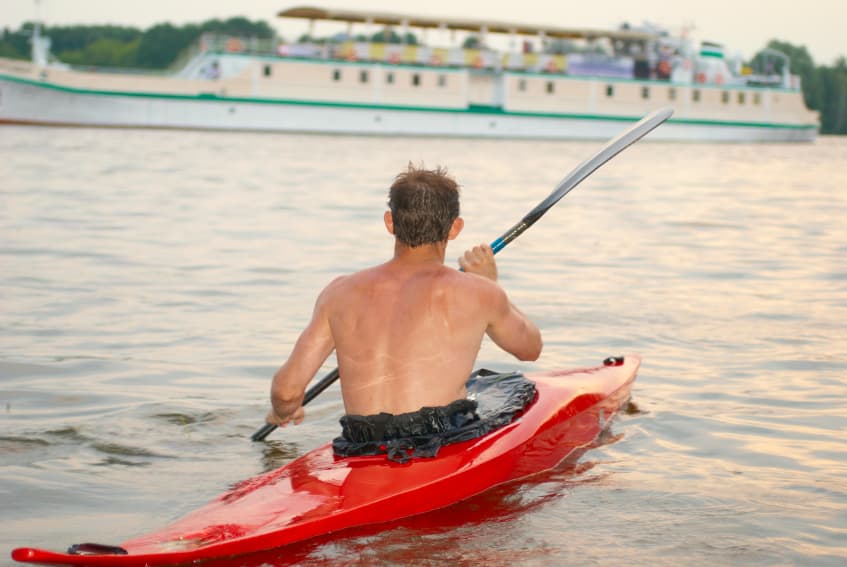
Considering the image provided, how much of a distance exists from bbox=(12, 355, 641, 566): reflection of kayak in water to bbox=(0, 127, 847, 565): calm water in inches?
3.7

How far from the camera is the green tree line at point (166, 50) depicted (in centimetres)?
11244

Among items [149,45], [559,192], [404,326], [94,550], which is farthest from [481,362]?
[149,45]

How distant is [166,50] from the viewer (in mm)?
128750

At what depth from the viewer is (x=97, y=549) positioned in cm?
371

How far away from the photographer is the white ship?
4844cm

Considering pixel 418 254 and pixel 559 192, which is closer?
pixel 418 254

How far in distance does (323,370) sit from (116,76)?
43534 mm

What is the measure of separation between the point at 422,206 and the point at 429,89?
5037cm

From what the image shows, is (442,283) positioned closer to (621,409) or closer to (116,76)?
(621,409)

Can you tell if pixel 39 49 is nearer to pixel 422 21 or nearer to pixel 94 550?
pixel 422 21

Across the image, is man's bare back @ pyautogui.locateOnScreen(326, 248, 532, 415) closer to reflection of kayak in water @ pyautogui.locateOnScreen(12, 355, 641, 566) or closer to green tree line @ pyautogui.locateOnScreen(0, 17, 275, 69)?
reflection of kayak in water @ pyautogui.locateOnScreen(12, 355, 641, 566)

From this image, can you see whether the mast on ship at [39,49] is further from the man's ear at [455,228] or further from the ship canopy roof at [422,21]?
the man's ear at [455,228]

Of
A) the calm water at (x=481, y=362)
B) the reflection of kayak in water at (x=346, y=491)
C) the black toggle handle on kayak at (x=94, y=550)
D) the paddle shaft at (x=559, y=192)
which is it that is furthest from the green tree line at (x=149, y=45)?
the black toggle handle on kayak at (x=94, y=550)

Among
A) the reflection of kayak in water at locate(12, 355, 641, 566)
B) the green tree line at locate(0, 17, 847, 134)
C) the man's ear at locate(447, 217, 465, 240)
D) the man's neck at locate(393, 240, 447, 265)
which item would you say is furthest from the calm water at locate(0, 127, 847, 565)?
the green tree line at locate(0, 17, 847, 134)
